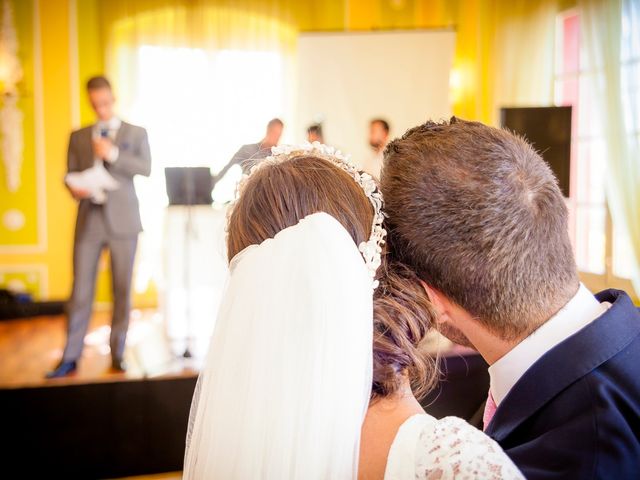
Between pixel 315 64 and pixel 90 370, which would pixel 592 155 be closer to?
pixel 315 64

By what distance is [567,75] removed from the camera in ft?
17.5

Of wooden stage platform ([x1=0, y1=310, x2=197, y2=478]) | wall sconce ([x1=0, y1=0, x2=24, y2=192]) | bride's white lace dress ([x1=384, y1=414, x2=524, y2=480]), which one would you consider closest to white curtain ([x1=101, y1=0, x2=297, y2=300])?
wall sconce ([x1=0, y1=0, x2=24, y2=192])

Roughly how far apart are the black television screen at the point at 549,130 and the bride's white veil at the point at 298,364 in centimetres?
347

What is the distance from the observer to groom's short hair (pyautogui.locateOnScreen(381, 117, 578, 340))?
3.41 feet

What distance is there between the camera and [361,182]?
3.86ft

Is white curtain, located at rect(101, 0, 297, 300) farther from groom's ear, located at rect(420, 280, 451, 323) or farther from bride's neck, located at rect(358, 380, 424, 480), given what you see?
bride's neck, located at rect(358, 380, 424, 480)

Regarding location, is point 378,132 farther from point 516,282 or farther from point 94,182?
point 516,282

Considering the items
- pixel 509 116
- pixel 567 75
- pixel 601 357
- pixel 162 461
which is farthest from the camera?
pixel 567 75

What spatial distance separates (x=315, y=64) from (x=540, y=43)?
2148 millimetres

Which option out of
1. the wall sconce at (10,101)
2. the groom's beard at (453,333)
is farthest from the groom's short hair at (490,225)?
the wall sconce at (10,101)

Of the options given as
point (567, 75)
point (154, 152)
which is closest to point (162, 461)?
point (154, 152)

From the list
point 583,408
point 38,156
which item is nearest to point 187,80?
point 38,156

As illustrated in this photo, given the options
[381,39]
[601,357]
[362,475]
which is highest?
[381,39]

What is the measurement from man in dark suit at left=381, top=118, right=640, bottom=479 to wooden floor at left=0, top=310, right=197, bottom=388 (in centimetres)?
290
